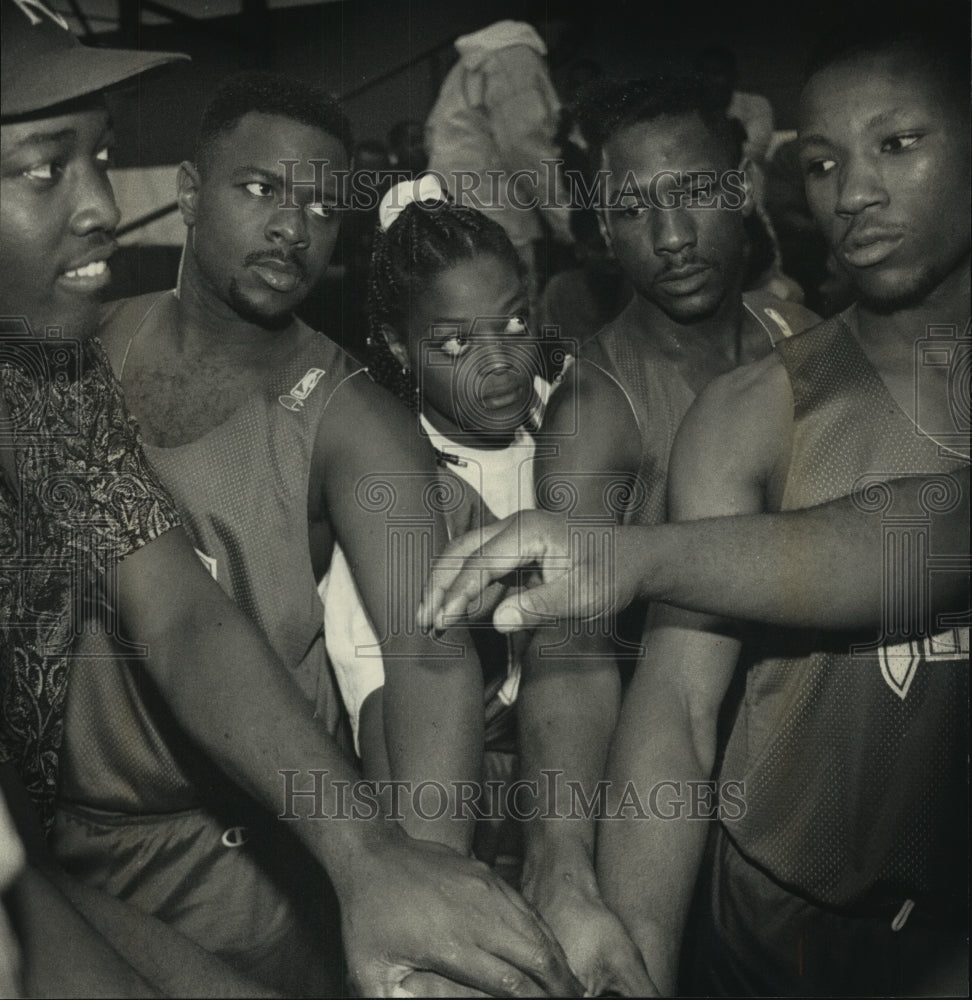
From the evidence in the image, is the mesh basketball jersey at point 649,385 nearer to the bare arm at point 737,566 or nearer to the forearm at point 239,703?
the bare arm at point 737,566

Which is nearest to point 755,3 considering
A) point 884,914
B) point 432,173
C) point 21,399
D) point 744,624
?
point 432,173

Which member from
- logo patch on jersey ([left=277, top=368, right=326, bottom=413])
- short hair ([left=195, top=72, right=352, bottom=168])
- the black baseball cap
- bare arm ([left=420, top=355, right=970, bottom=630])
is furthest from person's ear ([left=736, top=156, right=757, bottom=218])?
the black baseball cap

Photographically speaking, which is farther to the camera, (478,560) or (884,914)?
(884,914)

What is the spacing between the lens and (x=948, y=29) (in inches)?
73.7

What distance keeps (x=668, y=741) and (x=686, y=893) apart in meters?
0.25

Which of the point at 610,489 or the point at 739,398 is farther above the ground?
the point at 739,398

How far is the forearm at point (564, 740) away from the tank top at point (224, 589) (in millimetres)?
333

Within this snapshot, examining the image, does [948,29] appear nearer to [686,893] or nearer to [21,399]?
[686,893]

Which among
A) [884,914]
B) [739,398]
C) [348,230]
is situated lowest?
[884,914]

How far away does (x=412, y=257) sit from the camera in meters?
1.87

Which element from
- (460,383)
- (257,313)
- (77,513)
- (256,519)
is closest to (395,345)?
(460,383)

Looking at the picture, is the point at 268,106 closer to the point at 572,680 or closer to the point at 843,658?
the point at 572,680

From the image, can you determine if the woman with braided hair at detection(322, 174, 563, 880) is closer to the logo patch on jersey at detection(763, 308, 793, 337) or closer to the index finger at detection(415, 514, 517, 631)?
the index finger at detection(415, 514, 517, 631)

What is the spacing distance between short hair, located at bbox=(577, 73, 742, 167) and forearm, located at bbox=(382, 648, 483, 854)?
0.88m
